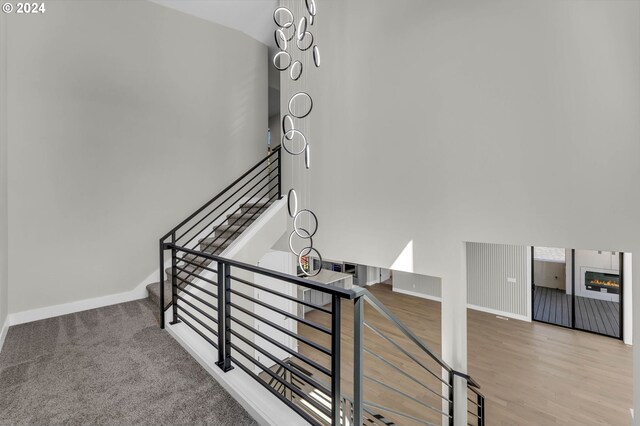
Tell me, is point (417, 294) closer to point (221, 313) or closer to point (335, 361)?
point (221, 313)

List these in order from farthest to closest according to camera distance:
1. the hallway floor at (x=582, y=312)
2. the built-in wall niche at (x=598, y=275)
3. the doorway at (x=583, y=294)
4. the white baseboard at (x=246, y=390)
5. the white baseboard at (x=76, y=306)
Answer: the built-in wall niche at (x=598, y=275) → the doorway at (x=583, y=294) → the hallway floor at (x=582, y=312) → the white baseboard at (x=76, y=306) → the white baseboard at (x=246, y=390)

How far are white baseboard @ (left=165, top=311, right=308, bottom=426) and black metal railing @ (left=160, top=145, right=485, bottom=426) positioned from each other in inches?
2.0

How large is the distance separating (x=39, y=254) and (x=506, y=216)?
526 cm

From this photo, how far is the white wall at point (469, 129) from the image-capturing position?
2.30 meters

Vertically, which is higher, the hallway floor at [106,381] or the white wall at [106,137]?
the white wall at [106,137]

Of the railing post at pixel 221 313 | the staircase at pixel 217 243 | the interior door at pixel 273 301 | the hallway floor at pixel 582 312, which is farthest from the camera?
the hallway floor at pixel 582 312

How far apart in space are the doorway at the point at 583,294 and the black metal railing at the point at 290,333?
4.47 m

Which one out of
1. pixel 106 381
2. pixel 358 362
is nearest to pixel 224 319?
pixel 106 381

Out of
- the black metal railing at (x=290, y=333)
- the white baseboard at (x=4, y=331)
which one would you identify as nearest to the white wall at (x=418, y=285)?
the black metal railing at (x=290, y=333)

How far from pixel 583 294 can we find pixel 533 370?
430 centimetres

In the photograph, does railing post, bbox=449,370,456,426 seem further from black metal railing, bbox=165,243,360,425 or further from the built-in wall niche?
the built-in wall niche

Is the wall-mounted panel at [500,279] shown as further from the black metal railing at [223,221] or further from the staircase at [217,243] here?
the staircase at [217,243]

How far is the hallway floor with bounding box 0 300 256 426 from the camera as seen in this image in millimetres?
2008

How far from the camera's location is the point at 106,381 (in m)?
2.38
